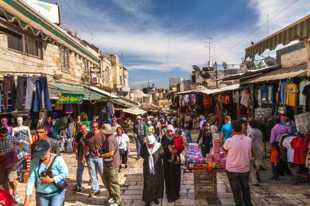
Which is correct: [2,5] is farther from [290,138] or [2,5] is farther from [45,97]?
[290,138]

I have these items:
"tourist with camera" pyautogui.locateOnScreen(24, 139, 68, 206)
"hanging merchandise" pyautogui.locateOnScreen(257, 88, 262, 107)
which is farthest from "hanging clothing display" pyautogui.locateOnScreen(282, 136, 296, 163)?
"tourist with camera" pyautogui.locateOnScreen(24, 139, 68, 206)

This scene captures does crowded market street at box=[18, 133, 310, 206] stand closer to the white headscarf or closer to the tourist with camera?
the white headscarf

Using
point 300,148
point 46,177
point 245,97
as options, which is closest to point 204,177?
point 300,148

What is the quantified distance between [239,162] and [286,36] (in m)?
2.69

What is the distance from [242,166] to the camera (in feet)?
15.4

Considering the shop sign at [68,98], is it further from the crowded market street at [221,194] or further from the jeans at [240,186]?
the jeans at [240,186]

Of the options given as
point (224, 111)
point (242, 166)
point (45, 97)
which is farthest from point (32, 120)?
point (224, 111)

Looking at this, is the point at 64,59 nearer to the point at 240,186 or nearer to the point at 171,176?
the point at 171,176

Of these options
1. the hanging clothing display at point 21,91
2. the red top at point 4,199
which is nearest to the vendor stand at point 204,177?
the red top at point 4,199

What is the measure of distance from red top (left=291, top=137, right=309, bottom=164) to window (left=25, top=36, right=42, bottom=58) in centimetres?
1032

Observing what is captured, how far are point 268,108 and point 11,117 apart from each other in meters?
9.31

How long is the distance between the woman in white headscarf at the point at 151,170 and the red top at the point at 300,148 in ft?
10.7

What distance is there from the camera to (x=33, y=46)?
1159 cm

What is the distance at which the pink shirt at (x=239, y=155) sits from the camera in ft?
15.4
